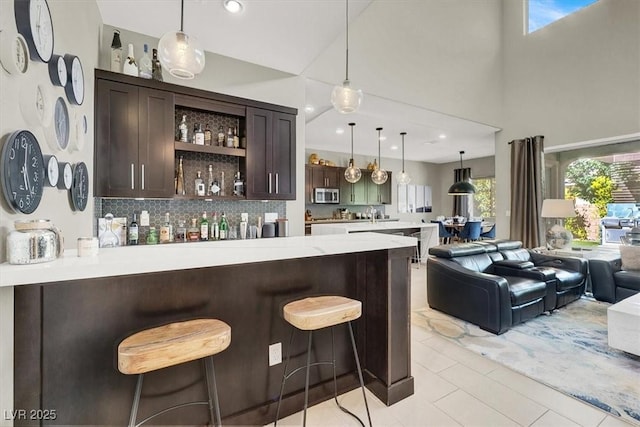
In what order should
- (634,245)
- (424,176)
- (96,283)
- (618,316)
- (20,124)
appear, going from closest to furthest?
(20,124) < (96,283) < (618,316) < (634,245) < (424,176)

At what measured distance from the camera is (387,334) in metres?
1.97

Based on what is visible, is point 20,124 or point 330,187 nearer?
point 20,124

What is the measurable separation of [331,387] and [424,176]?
9.69 meters

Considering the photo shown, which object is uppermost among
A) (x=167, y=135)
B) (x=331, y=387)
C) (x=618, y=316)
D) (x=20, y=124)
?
(x=167, y=135)

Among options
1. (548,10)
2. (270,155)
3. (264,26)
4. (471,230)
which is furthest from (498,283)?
(548,10)

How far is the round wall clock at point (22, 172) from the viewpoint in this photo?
3.46 feet

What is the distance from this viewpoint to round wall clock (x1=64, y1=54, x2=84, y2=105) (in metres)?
1.68

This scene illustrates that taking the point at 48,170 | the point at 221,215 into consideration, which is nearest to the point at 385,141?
the point at 221,215

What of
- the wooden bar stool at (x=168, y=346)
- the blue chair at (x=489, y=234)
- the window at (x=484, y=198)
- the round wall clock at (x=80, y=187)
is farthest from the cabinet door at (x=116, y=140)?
the window at (x=484, y=198)

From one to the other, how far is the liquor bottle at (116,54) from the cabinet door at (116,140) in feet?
0.69

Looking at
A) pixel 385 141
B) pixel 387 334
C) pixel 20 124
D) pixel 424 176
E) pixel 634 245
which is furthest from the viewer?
pixel 424 176

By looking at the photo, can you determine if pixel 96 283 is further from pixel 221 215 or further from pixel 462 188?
pixel 462 188

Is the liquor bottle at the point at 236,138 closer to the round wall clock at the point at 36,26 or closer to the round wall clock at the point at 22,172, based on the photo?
the round wall clock at the point at 36,26

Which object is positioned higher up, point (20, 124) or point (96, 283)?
point (20, 124)
